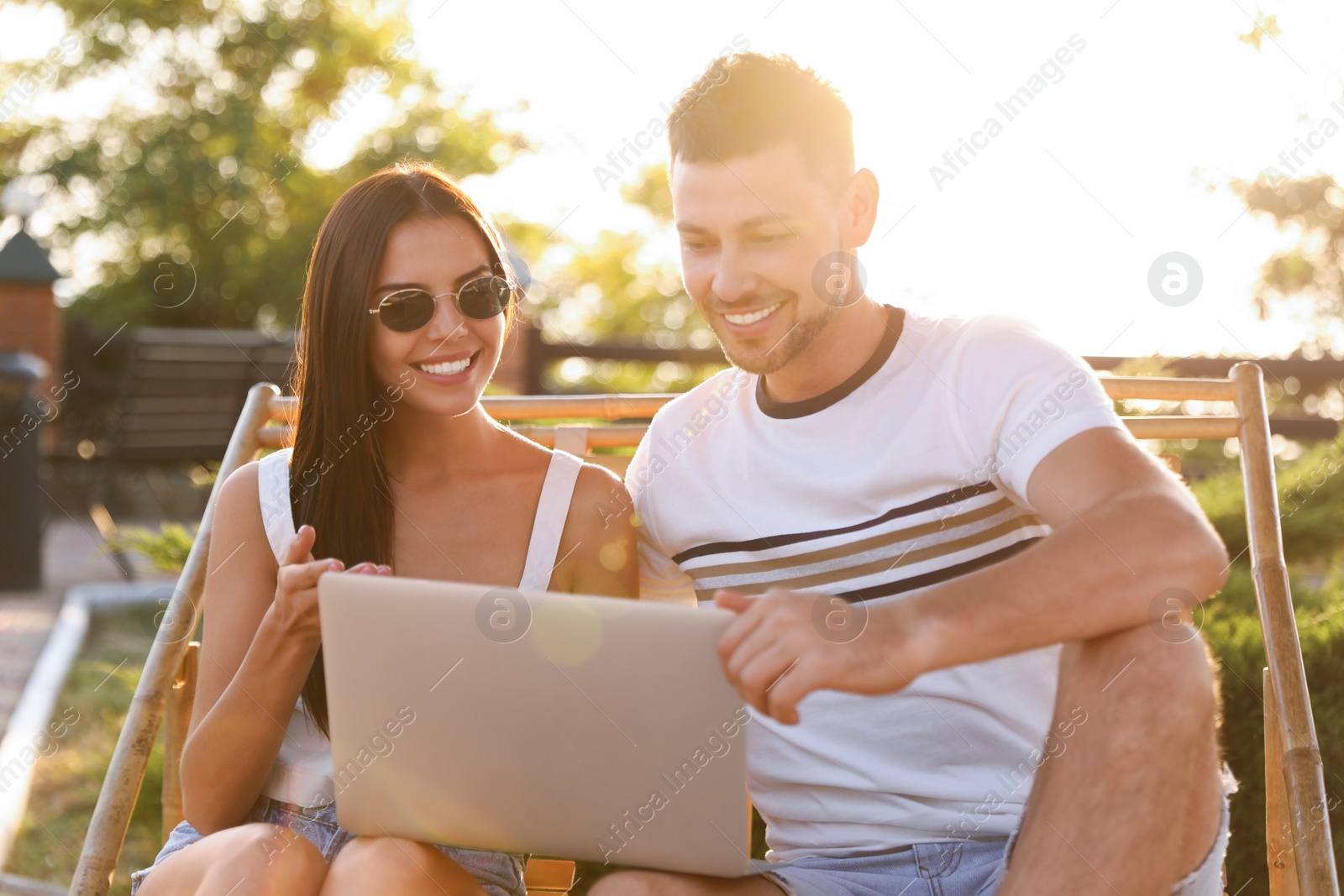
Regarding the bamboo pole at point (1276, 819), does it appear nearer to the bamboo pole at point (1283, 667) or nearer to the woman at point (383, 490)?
the bamboo pole at point (1283, 667)

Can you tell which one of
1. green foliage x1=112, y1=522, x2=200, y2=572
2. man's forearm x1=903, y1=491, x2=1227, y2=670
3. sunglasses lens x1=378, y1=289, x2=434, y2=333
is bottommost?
green foliage x1=112, y1=522, x2=200, y2=572

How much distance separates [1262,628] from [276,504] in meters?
1.95

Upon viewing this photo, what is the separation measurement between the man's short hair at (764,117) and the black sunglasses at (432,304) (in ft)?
1.34

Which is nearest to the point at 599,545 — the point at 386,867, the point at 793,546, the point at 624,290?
the point at 793,546

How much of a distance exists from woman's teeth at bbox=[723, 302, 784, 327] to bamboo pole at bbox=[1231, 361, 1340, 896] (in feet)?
3.65

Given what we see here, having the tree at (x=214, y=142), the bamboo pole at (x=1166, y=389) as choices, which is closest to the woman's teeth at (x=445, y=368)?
the bamboo pole at (x=1166, y=389)

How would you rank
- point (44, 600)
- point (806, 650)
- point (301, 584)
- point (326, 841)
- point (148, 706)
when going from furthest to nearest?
1. point (44, 600)
2. point (148, 706)
3. point (326, 841)
4. point (301, 584)
5. point (806, 650)

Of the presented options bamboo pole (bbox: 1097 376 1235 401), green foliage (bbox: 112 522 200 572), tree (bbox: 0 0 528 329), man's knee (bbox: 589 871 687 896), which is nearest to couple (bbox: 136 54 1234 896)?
man's knee (bbox: 589 871 687 896)

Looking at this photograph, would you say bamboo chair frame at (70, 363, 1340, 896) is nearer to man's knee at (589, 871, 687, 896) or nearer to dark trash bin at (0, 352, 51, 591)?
man's knee at (589, 871, 687, 896)

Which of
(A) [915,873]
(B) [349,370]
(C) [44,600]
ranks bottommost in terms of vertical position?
(C) [44,600]

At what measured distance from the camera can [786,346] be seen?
6.75 ft

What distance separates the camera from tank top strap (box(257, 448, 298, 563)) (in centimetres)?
210

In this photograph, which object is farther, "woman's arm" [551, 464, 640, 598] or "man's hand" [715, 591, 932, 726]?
"woman's arm" [551, 464, 640, 598]

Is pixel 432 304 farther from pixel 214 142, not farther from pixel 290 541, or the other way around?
pixel 214 142
